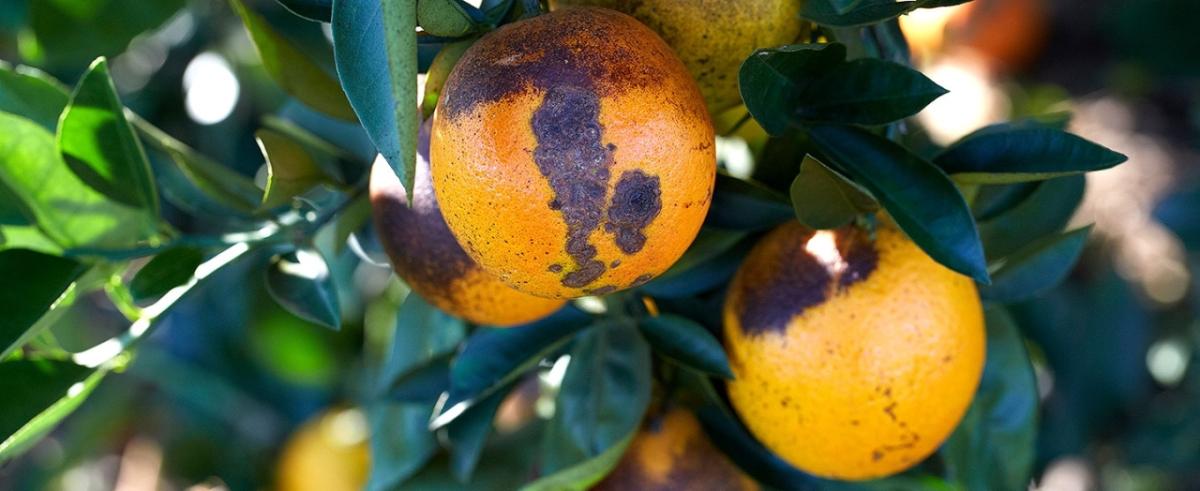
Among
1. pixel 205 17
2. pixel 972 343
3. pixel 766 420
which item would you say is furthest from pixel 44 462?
pixel 972 343

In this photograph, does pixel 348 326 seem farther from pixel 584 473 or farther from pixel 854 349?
pixel 854 349

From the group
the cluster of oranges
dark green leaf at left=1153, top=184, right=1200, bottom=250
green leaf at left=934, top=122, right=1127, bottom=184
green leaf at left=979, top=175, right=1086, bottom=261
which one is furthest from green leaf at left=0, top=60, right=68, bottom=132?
dark green leaf at left=1153, top=184, right=1200, bottom=250

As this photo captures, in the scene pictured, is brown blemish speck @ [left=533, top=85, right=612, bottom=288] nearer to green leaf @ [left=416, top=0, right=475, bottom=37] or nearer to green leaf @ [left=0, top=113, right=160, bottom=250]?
green leaf @ [left=416, top=0, right=475, bottom=37]

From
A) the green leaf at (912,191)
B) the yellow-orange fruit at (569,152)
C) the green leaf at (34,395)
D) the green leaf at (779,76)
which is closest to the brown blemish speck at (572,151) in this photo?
the yellow-orange fruit at (569,152)

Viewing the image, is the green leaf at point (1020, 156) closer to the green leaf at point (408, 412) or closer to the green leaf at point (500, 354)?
the green leaf at point (500, 354)

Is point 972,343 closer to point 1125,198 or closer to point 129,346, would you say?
point 129,346

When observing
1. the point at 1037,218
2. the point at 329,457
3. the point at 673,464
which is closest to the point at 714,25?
the point at 673,464
